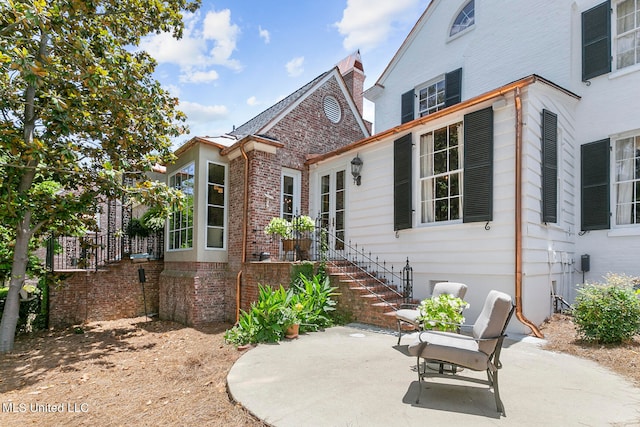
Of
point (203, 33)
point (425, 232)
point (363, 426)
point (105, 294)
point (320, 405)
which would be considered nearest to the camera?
point (363, 426)

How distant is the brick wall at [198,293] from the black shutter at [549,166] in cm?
789

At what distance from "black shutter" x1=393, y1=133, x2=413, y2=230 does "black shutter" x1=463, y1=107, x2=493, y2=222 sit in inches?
51.9

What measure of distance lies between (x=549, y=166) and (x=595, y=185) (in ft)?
5.28

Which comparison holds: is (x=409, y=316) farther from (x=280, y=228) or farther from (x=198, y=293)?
(x=198, y=293)

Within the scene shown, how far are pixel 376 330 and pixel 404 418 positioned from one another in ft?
11.4

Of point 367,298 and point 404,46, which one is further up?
point 404,46

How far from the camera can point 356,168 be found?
9.15 metres

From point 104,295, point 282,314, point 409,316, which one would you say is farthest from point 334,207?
point 104,295

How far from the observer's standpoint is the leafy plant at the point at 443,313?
14.4 feet

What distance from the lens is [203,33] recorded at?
31.5 ft

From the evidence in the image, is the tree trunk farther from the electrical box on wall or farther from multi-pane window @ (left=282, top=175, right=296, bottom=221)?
the electrical box on wall

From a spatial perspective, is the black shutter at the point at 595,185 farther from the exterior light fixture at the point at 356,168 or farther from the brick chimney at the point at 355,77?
the brick chimney at the point at 355,77

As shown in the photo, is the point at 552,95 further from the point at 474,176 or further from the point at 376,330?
the point at 376,330

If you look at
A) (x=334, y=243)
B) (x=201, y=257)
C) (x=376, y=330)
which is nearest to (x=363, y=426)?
(x=376, y=330)
